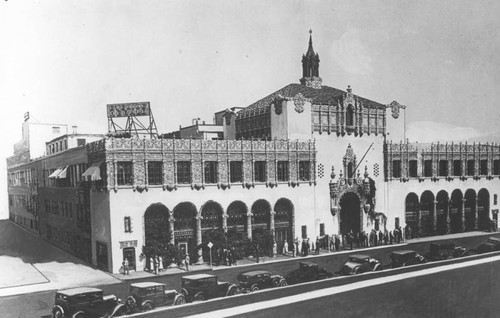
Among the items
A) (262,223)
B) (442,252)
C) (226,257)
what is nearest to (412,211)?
(442,252)

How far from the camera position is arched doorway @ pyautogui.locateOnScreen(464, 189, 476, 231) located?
56.1m

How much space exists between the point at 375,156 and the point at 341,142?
4935mm

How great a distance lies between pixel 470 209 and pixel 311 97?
2402 centimetres

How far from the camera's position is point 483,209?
56.9 meters

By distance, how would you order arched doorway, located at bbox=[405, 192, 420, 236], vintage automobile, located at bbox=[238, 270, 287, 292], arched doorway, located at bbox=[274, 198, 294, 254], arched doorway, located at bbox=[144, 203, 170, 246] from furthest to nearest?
arched doorway, located at bbox=[405, 192, 420, 236], arched doorway, located at bbox=[274, 198, 294, 254], arched doorway, located at bbox=[144, 203, 170, 246], vintage automobile, located at bbox=[238, 270, 287, 292]

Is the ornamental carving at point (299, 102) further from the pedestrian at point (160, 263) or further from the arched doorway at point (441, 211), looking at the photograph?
the arched doorway at point (441, 211)

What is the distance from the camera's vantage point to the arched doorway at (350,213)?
4841cm

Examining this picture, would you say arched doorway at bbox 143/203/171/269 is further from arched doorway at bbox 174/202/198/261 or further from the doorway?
arched doorway at bbox 174/202/198/261

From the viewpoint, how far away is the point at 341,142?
47906mm

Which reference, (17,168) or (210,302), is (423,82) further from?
(17,168)

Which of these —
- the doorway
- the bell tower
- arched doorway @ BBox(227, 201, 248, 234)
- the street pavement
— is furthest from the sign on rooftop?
the bell tower

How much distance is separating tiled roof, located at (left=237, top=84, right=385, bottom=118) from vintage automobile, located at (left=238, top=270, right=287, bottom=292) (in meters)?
20.9

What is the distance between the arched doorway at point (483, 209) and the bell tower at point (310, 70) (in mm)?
23485

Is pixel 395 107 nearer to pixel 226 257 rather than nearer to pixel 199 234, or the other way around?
pixel 226 257
